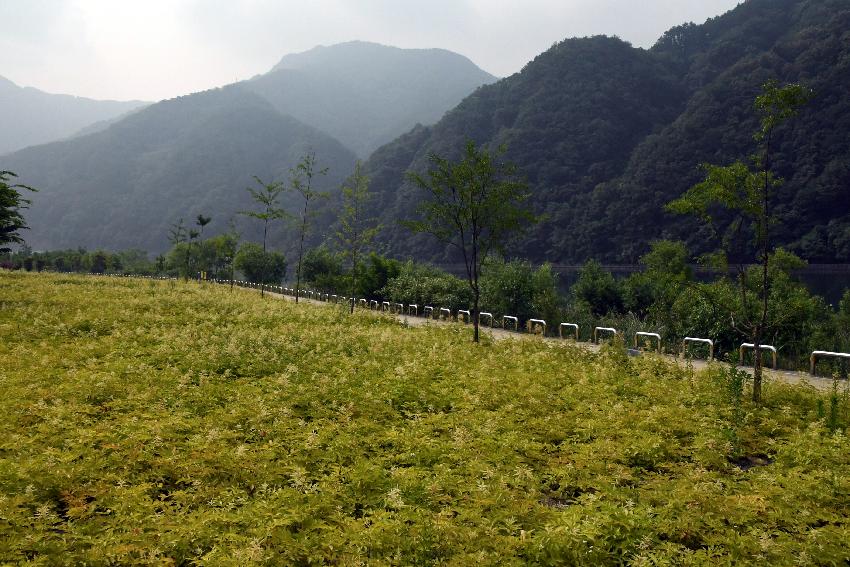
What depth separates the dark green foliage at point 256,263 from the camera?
230ft

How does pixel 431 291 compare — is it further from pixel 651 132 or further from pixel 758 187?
pixel 651 132

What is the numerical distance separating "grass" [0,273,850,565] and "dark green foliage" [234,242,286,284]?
58013 millimetres

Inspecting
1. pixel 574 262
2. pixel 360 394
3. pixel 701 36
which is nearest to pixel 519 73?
pixel 701 36

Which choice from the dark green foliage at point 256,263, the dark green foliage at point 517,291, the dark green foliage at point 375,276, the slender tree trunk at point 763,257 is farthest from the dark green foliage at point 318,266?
the slender tree trunk at point 763,257

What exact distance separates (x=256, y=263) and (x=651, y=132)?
118 meters

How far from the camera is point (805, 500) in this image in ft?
19.8

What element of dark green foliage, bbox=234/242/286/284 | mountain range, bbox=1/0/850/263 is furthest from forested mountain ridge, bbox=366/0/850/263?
dark green foliage, bbox=234/242/286/284

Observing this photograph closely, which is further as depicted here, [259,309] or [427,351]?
[259,309]

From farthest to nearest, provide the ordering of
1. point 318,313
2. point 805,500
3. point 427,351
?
1. point 318,313
2. point 427,351
3. point 805,500

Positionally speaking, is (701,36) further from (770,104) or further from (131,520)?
(131,520)

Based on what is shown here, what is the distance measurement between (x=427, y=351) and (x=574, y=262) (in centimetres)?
10790

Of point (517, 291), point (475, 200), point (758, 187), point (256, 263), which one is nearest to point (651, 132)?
point (256, 263)

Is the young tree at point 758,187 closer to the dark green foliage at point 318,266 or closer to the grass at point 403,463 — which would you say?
the grass at point 403,463

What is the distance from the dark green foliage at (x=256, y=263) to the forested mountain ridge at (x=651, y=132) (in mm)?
25512
